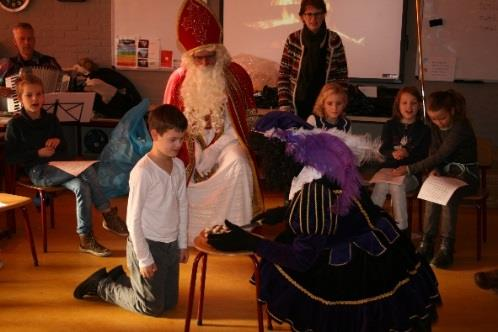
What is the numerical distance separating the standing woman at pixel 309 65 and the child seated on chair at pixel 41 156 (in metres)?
1.66

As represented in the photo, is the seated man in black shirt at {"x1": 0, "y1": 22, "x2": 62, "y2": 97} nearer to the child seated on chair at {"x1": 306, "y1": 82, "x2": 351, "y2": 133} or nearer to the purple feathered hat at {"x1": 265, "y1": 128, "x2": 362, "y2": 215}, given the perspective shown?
the child seated on chair at {"x1": 306, "y1": 82, "x2": 351, "y2": 133}

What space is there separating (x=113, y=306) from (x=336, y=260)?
152 cm

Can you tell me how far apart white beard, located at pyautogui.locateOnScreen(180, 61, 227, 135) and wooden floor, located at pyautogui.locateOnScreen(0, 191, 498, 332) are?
0.94m

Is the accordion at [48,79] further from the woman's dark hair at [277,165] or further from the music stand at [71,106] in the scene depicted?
the woman's dark hair at [277,165]

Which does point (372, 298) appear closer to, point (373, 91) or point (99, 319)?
point (99, 319)

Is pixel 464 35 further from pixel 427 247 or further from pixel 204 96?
pixel 204 96

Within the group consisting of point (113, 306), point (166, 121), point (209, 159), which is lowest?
point (113, 306)

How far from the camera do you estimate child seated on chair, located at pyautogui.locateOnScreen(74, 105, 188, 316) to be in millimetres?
3189

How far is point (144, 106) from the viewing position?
4617mm

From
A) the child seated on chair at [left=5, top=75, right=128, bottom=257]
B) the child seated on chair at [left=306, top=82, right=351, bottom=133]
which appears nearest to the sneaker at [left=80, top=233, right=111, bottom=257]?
the child seated on chair at [left=5, top=75, right=128, bottom=257]

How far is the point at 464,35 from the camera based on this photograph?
6594 millimetres

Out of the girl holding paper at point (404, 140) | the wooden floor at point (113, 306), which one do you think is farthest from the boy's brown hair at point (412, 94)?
the wooden floor at point (113, 306)

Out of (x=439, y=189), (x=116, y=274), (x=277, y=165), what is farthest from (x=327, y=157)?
(x=439, y=189)

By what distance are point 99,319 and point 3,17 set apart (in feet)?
17.2
